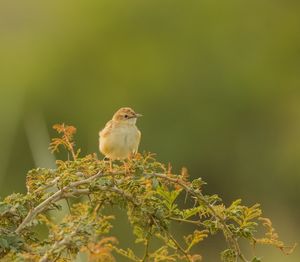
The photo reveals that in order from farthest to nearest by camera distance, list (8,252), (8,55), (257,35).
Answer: (257,35), (8,55), (8,252)

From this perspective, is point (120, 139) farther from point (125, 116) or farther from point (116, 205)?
point (116, 205)

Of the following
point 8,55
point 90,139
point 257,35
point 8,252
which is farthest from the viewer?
point 257,35

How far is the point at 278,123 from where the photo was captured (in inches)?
631

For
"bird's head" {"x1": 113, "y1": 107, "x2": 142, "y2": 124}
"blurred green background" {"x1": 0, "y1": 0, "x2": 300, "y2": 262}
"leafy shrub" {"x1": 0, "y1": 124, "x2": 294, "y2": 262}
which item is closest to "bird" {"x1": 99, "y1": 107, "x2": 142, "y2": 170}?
"bird's head" {"x1": 113, "y1": 107, "x2": 142, "y2": 124}

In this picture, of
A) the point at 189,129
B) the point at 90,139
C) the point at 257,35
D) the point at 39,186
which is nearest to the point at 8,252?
the point at 39,186

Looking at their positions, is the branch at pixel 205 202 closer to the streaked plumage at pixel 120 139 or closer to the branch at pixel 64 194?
the branch at pixel 64 194

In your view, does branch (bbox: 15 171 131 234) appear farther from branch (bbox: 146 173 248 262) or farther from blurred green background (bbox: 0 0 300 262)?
blurred green background (bbox: 0 0 300 262)

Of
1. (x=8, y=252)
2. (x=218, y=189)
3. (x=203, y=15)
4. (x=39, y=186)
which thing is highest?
(x=203, y=15)

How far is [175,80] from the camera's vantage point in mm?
16719

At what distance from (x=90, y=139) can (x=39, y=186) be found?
9461mm

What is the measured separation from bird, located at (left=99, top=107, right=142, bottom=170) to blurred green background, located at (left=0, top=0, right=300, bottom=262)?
7.09 m

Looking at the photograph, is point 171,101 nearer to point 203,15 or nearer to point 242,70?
point 242,70

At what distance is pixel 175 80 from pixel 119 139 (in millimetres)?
12105

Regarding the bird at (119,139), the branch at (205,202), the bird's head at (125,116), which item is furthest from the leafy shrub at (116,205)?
the bird's head at (125,116)
